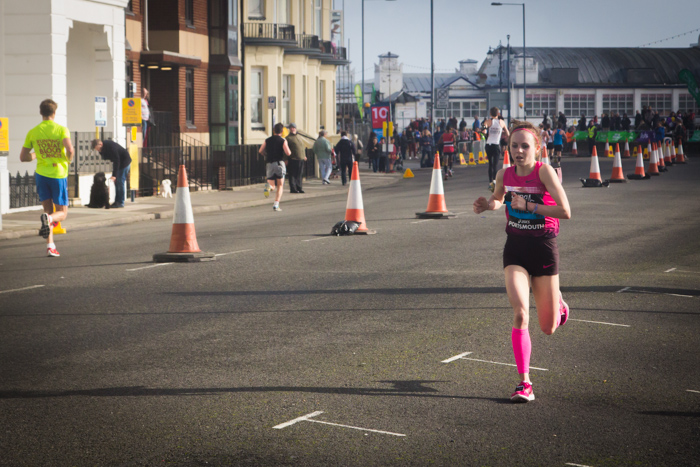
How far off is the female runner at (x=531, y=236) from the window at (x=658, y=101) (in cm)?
8174

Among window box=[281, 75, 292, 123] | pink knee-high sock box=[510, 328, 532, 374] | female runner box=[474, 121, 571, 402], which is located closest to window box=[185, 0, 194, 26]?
window box=[281, 75, 292, 123]

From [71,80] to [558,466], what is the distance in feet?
71.6

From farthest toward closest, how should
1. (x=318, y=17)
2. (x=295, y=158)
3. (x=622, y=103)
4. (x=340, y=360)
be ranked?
(x=622, y=103), (x=318, y=17), (x=295, y=158), (x=340, y=360)

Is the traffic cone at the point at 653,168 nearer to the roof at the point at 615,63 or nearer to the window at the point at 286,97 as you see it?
the window at the point at 286,97

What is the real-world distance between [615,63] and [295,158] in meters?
67.6

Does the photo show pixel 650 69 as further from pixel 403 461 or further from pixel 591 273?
pixel 403 461

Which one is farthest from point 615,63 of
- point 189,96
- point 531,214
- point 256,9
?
point 531,214

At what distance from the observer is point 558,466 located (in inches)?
171

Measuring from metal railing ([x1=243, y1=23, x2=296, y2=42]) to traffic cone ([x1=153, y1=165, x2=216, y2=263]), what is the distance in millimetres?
25541

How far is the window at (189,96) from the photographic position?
30.5m

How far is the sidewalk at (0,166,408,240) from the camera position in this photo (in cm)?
1658

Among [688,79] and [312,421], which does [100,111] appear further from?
→ [688,79]

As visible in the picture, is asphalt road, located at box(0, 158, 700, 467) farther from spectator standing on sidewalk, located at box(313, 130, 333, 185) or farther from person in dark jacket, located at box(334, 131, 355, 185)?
spectator standing on sidewalk, located at box(313, 130, 333, 185)

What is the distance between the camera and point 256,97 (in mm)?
37062
